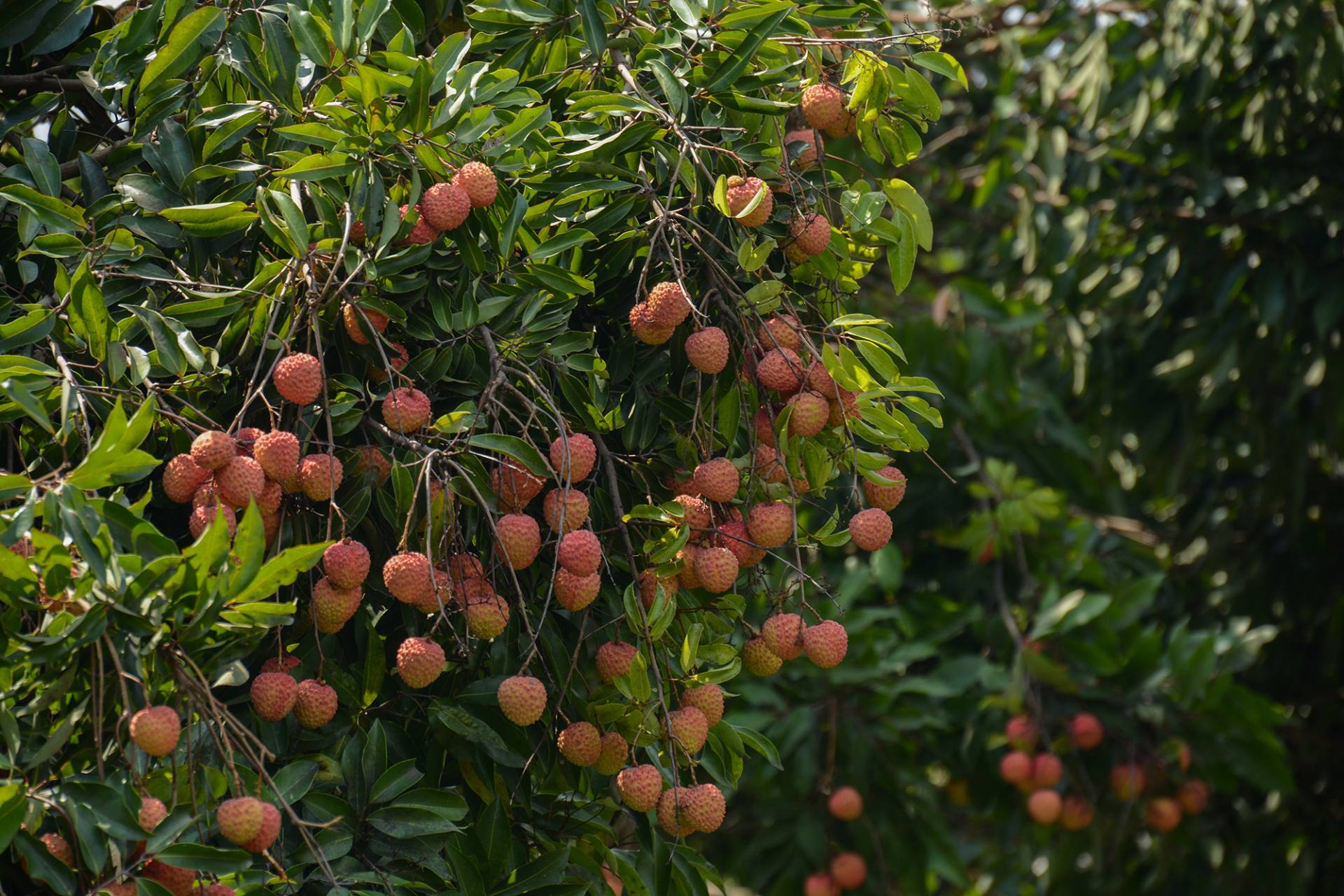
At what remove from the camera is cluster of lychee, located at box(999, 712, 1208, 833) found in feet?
9.50

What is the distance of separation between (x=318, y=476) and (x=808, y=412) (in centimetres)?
42

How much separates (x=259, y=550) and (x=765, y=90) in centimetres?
68

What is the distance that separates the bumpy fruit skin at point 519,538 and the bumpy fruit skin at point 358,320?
200 mm

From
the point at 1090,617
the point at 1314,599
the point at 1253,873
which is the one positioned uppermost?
the point at 1090,617

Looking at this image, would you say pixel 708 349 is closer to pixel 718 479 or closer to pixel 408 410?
pixel 718 479

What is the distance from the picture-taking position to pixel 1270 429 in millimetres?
3299

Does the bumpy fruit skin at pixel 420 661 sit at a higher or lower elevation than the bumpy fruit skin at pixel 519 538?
lower

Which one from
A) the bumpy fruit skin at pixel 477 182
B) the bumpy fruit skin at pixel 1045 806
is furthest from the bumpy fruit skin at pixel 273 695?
the bumpy fruit skin at pixel 1045 806

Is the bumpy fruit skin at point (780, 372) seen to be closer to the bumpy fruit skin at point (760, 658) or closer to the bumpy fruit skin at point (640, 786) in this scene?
the bumpy fruit skin at point (760, 658)

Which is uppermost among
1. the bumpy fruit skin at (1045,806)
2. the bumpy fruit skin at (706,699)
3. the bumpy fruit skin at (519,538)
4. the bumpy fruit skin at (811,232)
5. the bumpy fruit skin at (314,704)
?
the bumpy fruit skin at (811,232)

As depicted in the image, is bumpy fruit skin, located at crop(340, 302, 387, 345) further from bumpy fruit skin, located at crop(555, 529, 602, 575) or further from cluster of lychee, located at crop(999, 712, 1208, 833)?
cluster of lychee, located at crop(999, 712, 1208, 833)

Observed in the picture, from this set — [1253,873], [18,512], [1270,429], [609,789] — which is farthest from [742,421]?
[1253,873]

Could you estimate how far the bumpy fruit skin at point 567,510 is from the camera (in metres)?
1.17

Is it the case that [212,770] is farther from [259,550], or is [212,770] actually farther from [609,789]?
[609,789]
